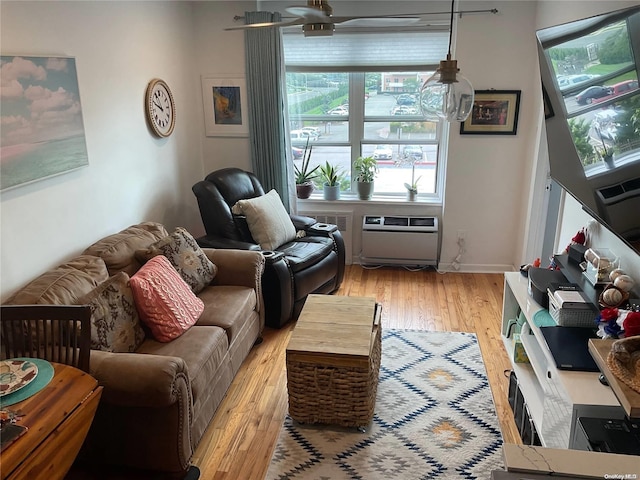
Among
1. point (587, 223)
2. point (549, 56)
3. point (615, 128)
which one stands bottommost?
point (587, 223)

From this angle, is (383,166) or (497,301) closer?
(497,301)

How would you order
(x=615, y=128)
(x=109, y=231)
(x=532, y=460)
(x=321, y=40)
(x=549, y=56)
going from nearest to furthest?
(x=532, y=460)
(x=615, y=128)
(x=549, y=56)
(x=109, y=231)
(x=321, y=40)

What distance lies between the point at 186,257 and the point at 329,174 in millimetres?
2098

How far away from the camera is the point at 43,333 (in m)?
1.98

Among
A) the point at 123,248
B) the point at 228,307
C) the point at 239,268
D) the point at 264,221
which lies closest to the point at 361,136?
the point at 264,221

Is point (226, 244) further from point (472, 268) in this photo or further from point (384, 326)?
point (472, 268)

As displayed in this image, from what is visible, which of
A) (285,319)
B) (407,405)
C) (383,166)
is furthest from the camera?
(383,166)

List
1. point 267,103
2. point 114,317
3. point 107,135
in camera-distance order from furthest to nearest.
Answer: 1. point 267,103
2. point 107,135
3. point 114,317

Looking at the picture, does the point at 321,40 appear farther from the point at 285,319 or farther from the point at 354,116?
the point at 285,319

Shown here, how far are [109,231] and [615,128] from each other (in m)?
2.79

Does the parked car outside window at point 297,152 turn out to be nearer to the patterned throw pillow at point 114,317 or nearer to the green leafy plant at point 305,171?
the green leafy plant at point 305,171

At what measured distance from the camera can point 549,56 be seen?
7.84ft

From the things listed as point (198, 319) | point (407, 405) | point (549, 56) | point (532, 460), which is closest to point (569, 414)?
point (532, 460)

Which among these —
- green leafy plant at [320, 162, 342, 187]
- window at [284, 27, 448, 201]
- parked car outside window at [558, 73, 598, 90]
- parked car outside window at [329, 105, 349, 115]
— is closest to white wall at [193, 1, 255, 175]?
window at [284, 27, 448, 201]
